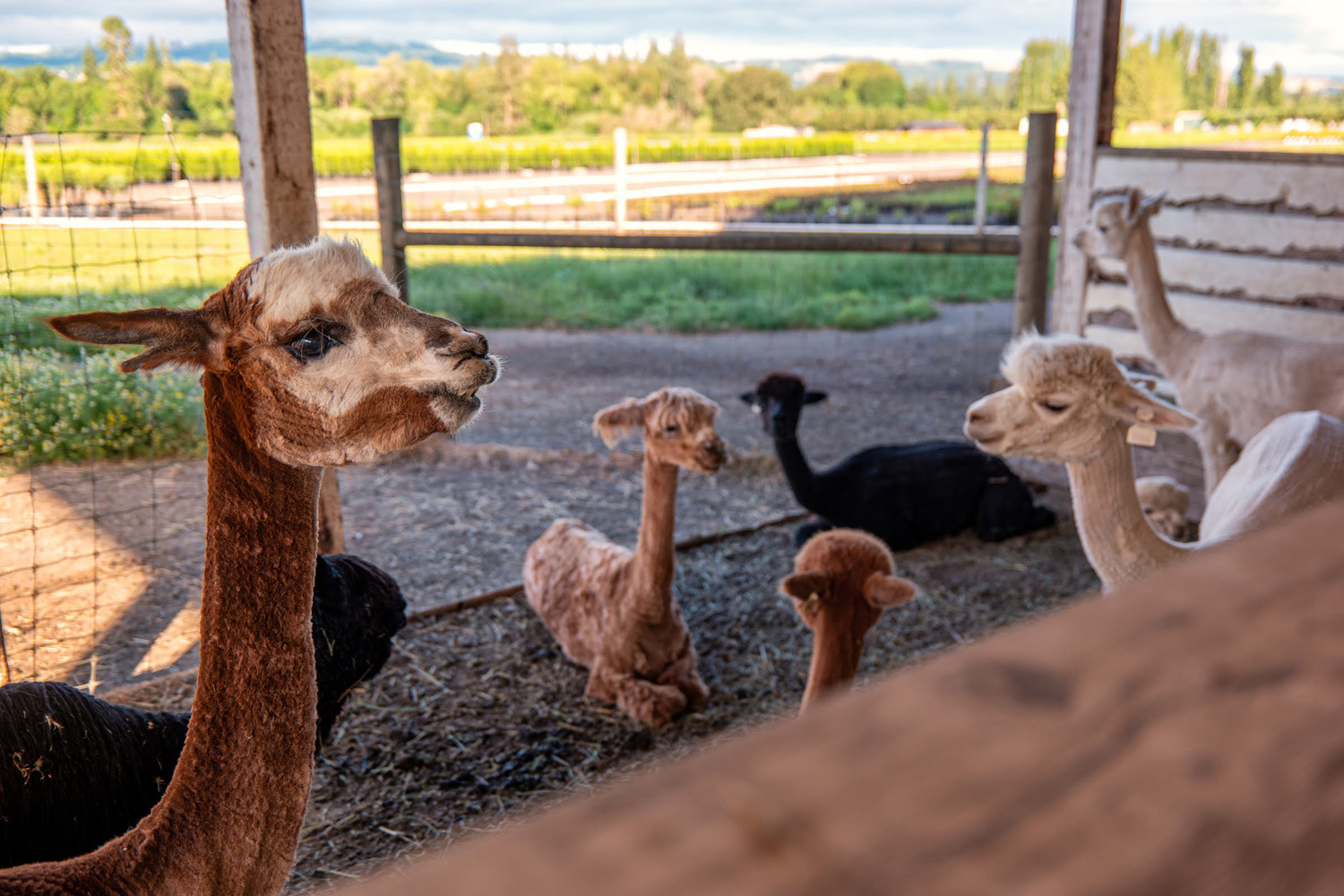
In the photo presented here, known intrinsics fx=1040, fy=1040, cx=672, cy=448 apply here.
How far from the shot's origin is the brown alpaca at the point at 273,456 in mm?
1886

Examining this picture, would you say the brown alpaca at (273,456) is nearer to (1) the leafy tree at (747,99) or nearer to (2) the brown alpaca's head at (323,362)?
(2) the brown alpaca's head at (323,362)

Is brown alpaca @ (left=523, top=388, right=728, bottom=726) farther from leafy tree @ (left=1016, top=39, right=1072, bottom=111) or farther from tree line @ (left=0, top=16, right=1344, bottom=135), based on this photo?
leafy tree @ (left=1016, top=39, right=1072, bottom=111)

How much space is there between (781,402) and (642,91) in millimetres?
33564

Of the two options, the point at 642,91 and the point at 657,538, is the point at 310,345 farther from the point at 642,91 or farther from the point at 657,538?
the point at 642,91

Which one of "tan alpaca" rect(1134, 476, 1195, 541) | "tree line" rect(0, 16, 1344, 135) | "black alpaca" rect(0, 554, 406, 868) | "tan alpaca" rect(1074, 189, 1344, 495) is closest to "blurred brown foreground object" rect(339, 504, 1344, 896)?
"black alpaca" rect(0, 554, 406, 868)

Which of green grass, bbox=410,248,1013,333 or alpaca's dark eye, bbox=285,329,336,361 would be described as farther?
green grass, bbox=410,248,1013,333

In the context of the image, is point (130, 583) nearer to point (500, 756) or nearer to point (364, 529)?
point (364, 529)

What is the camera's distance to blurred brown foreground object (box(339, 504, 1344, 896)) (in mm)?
452

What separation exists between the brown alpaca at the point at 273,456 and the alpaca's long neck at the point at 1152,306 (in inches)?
184

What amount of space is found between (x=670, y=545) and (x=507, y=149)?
65.7ft

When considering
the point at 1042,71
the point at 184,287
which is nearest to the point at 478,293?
the point at 184,287

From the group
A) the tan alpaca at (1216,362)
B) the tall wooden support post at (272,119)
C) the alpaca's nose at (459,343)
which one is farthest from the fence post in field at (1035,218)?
the alpaca's nose at (459,343)

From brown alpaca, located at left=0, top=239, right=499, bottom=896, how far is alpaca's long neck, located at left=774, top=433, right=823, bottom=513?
345cm

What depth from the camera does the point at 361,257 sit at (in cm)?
210
